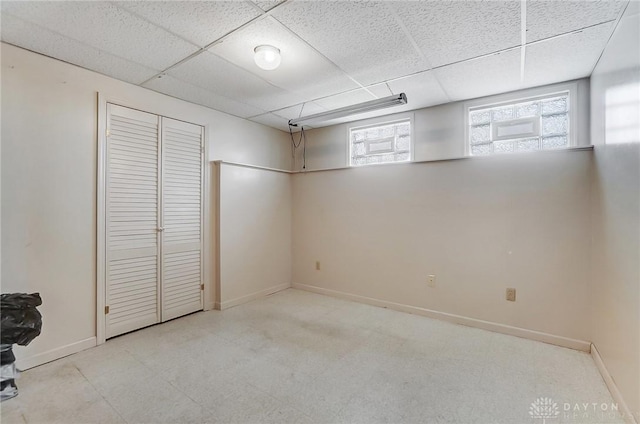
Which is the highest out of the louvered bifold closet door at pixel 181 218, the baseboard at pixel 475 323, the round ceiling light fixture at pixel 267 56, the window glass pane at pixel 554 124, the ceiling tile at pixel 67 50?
the ceiling tile at pixel 67 50

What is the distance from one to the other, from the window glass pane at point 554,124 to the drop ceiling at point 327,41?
38cm

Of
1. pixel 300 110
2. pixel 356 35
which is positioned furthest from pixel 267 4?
pixel 300 110

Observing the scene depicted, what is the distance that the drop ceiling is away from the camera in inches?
74.5

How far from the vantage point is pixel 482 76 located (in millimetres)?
2805

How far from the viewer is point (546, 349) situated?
8.84 feet

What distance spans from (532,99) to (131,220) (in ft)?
14.1

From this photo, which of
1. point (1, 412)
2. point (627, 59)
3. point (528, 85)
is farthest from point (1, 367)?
point (528, 85)

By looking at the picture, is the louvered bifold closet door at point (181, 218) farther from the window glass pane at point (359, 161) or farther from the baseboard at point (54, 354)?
the window glass pane at point (359, 161)

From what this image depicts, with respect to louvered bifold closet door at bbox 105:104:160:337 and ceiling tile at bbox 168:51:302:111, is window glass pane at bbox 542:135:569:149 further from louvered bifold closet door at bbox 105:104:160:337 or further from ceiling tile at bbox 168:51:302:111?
louvered bifold closet door at bbox 105:104:160:337

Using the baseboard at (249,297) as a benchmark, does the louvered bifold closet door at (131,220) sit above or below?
above

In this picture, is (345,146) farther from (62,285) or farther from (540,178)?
(62,285)

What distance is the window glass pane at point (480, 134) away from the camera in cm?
334

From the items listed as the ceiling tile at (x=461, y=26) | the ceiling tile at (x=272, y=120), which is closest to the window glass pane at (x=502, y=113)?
the ceiling tile at (x=461, y=26)

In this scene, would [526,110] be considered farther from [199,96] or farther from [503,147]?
[199,96]
